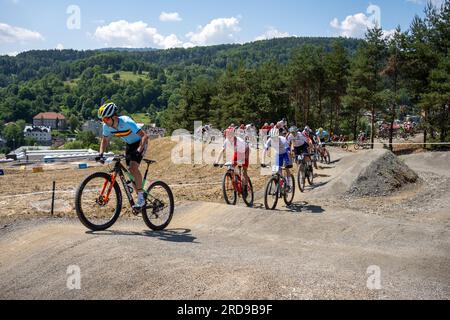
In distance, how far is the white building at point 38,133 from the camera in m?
168

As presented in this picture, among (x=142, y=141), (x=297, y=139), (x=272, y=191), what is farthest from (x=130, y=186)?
(x=297, y=139)

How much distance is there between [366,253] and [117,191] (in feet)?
16.6

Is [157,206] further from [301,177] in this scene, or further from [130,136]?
[301,177]

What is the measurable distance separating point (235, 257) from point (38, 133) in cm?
18102

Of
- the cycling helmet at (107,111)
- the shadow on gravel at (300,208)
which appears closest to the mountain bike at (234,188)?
the shadow on gravel at (300,208)

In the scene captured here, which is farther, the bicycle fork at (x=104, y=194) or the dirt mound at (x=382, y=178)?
the dirt mound at (x=382, y=178)

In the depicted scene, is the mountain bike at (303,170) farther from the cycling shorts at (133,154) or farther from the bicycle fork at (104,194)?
the bicycle fork at (104,194)

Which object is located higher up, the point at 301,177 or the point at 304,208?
the point at 301,177

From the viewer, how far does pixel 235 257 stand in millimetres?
6891

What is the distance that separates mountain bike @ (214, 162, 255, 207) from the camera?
11898 millimetres

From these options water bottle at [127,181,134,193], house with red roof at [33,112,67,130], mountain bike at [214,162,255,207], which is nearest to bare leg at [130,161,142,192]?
water bottle at [127,181,134,193]

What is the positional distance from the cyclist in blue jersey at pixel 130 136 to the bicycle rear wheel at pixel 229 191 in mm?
4077
